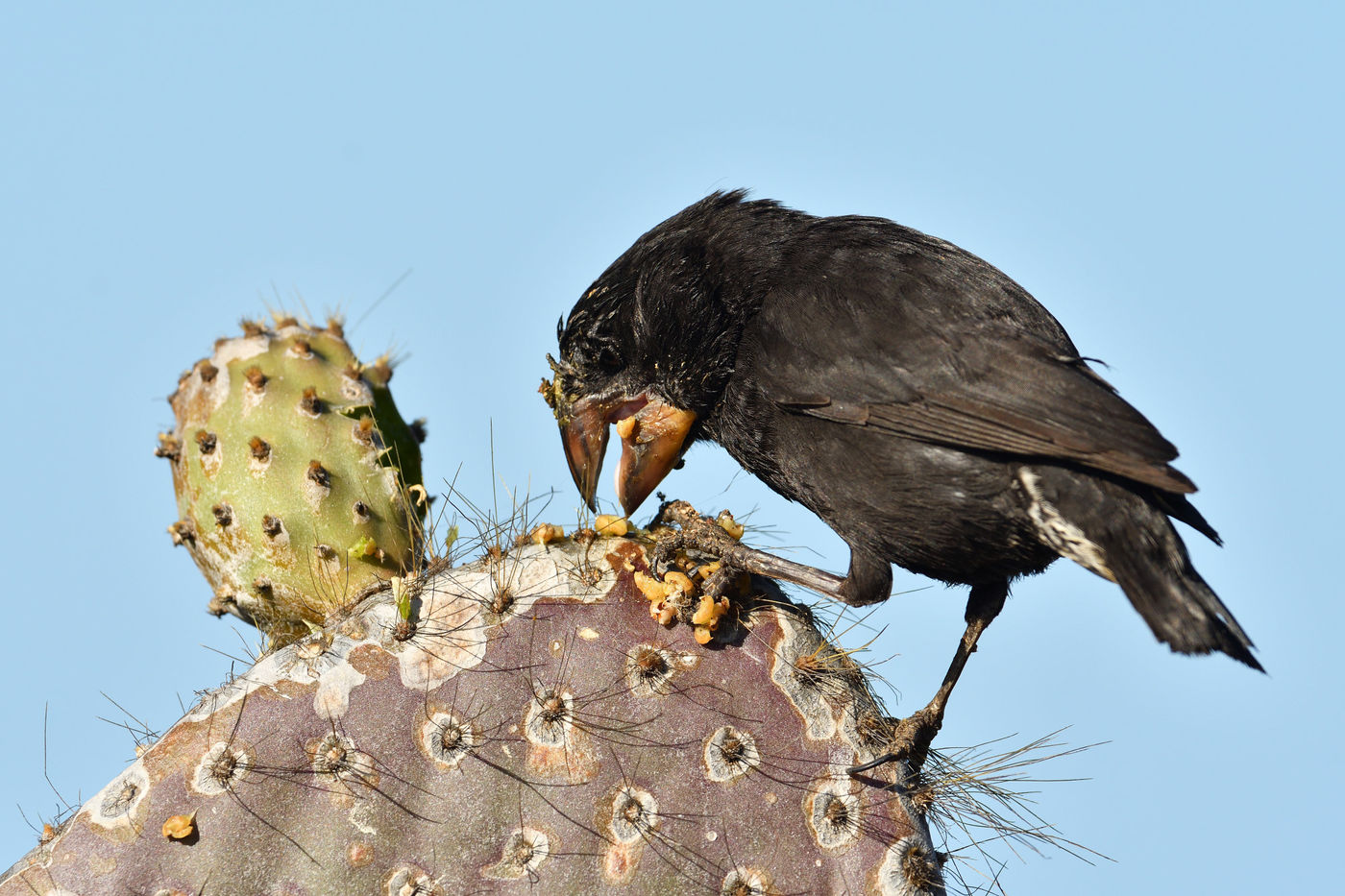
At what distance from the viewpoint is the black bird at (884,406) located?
12.7 ft

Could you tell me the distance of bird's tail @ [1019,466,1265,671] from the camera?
3.72 meters

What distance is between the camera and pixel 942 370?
412 centimetres

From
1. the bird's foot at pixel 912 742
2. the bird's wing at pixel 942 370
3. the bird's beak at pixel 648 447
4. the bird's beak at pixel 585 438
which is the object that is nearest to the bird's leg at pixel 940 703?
the bird's foot at pixel 912 742

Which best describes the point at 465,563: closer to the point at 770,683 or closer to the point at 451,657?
the point at 451,657

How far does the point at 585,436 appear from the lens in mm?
4520

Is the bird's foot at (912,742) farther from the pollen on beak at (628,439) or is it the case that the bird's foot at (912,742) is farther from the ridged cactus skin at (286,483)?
the ridged cactus skin at (286,483)

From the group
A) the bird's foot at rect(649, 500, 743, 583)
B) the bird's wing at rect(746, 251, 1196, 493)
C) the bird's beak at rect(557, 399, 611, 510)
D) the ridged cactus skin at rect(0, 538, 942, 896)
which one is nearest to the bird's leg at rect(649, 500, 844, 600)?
the bird's foot at rect(649, 500, 743, 583)

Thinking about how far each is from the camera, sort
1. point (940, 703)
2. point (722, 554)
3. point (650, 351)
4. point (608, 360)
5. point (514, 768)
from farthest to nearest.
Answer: point (608, 360) → point (650, 351) → point (940, 703) → point (722, 554) → point (514, 768)

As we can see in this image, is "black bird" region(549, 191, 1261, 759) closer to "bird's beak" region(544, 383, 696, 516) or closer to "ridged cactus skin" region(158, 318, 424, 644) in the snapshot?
"bird's beak" region(544, 383, 696, 516)

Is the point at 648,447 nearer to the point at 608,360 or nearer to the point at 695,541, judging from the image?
the point at 608,360

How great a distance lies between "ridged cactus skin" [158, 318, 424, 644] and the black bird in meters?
0.89

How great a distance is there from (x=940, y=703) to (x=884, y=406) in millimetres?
1034

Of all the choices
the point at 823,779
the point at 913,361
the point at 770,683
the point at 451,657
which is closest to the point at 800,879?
the point at 823,779

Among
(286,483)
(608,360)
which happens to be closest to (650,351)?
(608,360)
